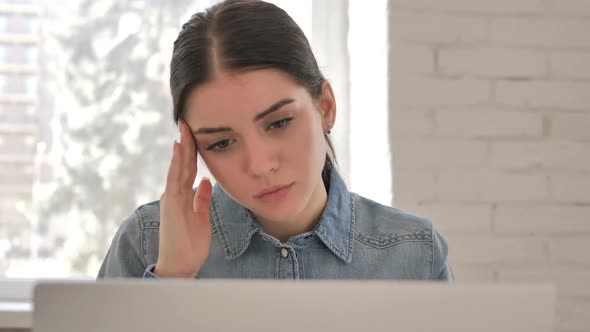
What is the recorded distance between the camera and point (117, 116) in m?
2.31

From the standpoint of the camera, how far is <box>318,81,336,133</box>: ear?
4.81 feet

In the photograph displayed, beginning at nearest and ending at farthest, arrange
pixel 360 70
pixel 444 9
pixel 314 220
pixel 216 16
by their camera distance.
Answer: pixel 216 16 → pixel 314 220 → pixel 444 9 → pixel 360 70

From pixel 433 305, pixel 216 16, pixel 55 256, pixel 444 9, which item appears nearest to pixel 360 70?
pixel 444 9

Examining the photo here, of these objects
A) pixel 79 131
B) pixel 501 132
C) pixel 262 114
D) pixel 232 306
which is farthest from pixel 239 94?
pixel 79 131

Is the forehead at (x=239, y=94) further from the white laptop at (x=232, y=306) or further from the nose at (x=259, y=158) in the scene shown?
the white laptop at (x=232, y=306)

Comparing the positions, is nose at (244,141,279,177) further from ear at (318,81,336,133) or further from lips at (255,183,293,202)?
ear at (318,81,336,133)

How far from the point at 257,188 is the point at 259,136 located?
92 millimetres

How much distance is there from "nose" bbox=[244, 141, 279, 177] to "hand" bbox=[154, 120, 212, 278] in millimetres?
180

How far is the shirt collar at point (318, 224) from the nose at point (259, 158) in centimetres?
25

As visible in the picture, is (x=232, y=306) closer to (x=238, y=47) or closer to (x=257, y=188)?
(x=257, y=188)

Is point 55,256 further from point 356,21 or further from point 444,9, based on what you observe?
point 444,9

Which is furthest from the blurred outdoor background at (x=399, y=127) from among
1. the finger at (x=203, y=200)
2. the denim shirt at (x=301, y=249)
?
the finger at (x=203, y=200)

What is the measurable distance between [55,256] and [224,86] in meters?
1.27

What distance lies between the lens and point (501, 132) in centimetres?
211
